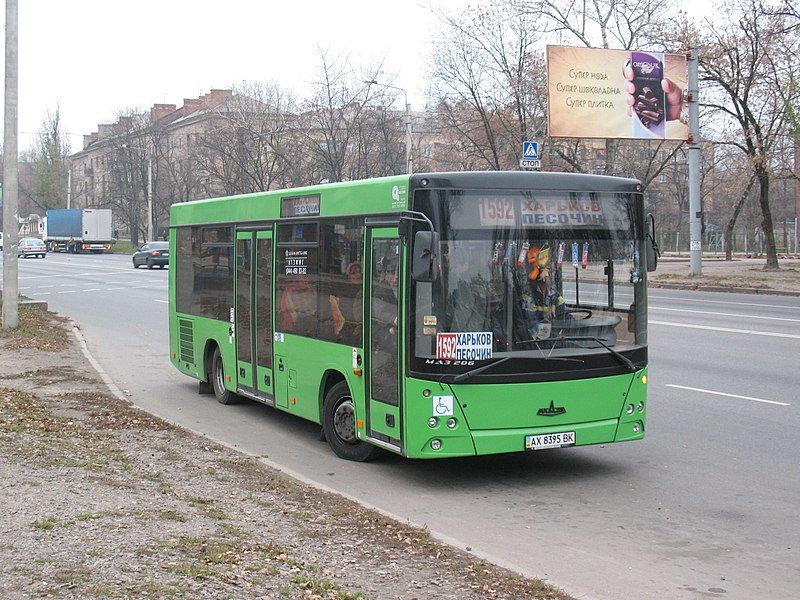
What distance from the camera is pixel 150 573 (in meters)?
5.18

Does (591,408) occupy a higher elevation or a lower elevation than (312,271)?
lower

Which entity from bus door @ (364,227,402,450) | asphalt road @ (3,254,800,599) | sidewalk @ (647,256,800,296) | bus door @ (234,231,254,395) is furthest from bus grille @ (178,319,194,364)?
sidewalk @ (647,256,800,296)

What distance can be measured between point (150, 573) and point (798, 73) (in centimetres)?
3636

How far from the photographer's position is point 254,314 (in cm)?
1142

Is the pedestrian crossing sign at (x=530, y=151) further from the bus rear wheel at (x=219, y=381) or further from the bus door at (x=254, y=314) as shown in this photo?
the bus door at (x=254, y=314)

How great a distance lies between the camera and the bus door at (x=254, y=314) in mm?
11125

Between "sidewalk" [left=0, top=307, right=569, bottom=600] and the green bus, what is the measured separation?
117cm

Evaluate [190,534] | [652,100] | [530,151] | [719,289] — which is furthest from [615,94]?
[190,534]

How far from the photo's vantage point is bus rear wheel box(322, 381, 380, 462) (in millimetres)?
9258

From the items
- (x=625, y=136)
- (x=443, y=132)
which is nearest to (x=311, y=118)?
(x=443, y=132)

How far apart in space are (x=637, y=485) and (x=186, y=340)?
757 cm

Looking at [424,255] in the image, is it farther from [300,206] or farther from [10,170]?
[10,170]

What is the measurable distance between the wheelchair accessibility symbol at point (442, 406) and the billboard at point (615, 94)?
94.2 ft

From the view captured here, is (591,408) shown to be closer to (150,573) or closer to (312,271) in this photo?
(312,271)
